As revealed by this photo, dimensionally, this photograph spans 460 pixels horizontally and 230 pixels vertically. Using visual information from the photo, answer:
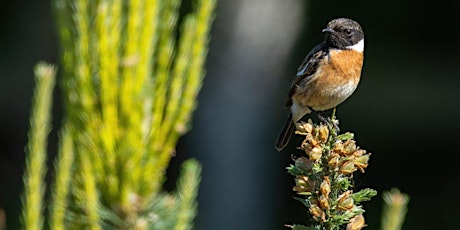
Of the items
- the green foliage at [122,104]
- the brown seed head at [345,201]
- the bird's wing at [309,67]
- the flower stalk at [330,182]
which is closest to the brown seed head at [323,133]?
the flower stalk at [330,182]

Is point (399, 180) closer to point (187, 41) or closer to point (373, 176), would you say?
point (373, 176)

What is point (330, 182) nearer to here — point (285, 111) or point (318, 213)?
point (318, 213)

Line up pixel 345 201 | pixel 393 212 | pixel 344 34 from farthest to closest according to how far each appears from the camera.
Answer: pixel 344 34, pixel 345 201, pixel 393 212

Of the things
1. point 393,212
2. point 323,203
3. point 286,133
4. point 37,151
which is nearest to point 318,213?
point 323,203

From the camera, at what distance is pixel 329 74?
12.1ft

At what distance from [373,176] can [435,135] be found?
2.67ft

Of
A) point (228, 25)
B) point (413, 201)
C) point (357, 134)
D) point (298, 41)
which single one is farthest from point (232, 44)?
point (413, 201)

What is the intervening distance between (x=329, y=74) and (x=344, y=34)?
20cm

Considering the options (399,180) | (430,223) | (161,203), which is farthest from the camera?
(399,180)

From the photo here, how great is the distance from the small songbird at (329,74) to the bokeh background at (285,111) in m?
5.34

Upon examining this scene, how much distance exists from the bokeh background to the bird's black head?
17.7 ft

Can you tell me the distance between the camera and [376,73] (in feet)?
34.3

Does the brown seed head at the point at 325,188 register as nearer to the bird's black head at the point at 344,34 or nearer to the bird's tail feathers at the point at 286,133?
the bird's tail feathers at the point at 286,133

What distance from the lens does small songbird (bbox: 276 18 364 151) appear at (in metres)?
3.65
